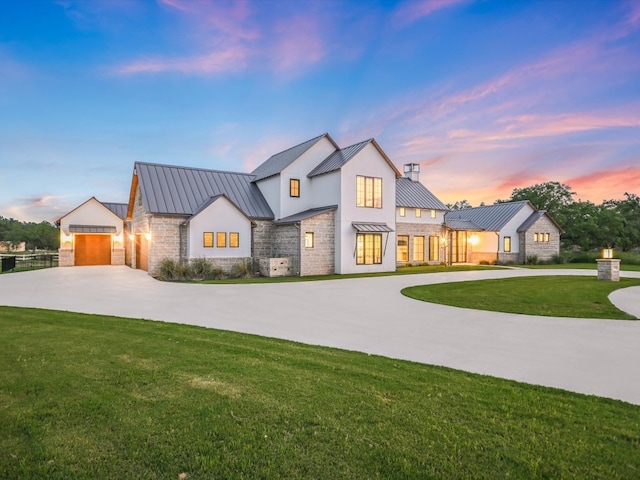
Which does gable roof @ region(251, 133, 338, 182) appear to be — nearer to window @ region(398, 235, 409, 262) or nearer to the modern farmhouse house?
the modern farmhouse house

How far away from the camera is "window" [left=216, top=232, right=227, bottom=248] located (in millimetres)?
19766

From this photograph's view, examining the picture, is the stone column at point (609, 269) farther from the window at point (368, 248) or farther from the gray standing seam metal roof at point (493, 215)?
the gray standing seam metal roof at point (493, 215)

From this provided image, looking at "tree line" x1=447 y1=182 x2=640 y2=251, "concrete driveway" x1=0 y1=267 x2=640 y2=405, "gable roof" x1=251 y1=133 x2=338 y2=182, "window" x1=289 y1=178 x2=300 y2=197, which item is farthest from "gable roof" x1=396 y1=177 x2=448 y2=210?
"tree line" x1=447 y1=182 x2=640 y2=251

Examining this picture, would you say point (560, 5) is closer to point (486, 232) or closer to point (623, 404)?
point (623, 404)

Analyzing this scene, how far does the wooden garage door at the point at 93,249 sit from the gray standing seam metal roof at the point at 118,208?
1885 millimetres

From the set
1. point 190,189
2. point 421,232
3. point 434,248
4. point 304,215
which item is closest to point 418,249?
point 421,232

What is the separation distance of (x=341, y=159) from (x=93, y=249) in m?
20.0

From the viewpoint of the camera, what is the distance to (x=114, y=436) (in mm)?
3004

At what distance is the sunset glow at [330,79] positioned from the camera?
44.7ft

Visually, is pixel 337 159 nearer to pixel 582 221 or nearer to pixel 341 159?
pixel 341 159

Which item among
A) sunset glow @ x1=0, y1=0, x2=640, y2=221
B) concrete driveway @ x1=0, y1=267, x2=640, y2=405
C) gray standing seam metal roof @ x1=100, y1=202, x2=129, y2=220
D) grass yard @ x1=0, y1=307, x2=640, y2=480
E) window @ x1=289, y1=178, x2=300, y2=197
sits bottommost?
concrete driveway @ x1=0, y1=267, x2=640, y2=405

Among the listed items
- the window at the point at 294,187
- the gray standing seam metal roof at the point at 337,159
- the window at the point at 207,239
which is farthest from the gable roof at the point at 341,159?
the window at the point at 207,239

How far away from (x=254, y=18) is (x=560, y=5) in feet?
37.9

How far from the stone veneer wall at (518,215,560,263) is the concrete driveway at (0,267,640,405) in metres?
19.3
